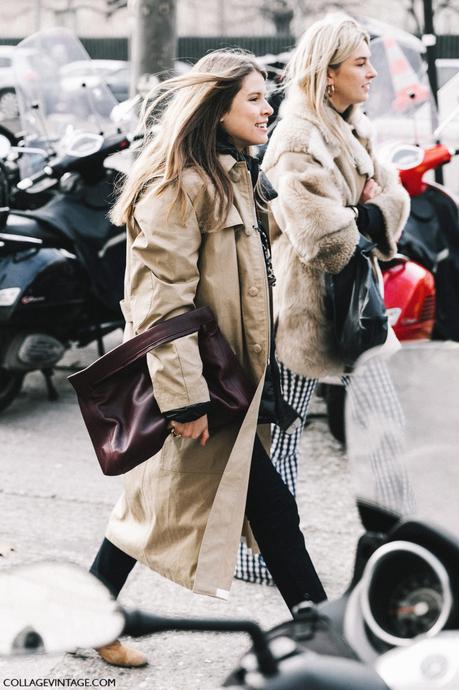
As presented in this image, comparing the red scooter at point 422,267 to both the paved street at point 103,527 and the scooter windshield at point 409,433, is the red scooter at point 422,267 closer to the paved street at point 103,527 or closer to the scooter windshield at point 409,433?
the paved street at point 103,527

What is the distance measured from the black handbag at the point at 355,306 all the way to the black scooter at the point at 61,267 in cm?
212

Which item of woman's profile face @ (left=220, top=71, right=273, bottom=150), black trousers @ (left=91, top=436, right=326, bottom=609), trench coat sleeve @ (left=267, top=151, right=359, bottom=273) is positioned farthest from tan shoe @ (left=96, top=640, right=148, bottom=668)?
woman's profile face @ (left=220, top=71, right=273, bottom=150)

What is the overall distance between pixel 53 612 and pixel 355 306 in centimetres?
222

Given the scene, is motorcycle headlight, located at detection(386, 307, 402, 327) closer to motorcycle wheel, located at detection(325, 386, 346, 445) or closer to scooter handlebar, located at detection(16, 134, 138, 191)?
motorcycle wheel, located at detection(325, 386, 346, 445)

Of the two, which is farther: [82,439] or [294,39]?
[294,39]

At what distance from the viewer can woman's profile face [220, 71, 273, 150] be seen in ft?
9.16

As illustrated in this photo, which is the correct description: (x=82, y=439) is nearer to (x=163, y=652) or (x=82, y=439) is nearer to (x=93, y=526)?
(x=93, y=526)

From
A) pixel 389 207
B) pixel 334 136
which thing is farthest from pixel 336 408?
pixel 334 136

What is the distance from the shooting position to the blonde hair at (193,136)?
2.72 meters

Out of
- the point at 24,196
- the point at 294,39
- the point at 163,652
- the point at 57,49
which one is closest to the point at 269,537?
the point at 163,652

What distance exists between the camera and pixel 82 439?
5215mm

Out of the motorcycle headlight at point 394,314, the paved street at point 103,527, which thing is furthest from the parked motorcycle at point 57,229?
the motorcycle headlight at point 394,314

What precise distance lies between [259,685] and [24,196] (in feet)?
16.3

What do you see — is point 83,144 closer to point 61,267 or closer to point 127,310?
point 61,267
